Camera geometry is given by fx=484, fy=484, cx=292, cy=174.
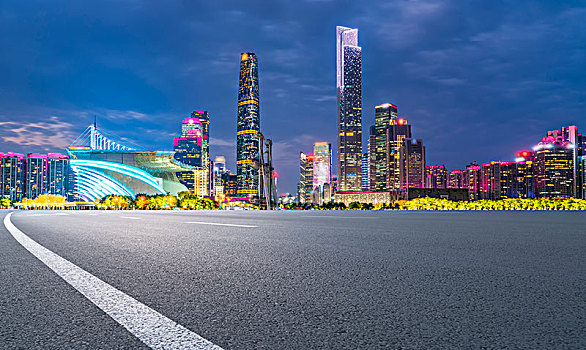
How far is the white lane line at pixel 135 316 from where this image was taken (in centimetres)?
262

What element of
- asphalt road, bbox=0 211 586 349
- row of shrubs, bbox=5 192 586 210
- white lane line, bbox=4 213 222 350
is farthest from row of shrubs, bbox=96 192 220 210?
white lane line, bbox=4 213 222 350

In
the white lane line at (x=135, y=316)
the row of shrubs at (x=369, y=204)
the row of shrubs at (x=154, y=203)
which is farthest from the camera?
the row of shrubs at (x=154, y=203)

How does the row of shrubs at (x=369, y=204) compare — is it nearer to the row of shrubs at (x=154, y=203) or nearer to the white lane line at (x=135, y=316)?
the row of shrubs at (x=154, y=203)

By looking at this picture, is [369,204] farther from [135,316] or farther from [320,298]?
[135,316]

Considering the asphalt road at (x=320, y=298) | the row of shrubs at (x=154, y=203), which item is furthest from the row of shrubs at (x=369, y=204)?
the asphalt road at (x=320, y=298)

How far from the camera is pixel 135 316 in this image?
320cm

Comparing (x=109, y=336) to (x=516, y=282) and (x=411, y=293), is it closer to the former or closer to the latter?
→ (x=411, y=293)

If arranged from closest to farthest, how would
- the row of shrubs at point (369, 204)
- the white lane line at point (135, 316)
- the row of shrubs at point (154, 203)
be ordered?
the white lane line at point (135, 316) < the row of shrubs at point (369, 204) < the row of shrubs at point (154, 203)

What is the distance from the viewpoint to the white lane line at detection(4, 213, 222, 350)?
2.62 meters

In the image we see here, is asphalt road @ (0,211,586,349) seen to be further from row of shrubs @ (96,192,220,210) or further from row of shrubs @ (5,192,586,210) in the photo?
row of shrubs @ (96,192,220,210)

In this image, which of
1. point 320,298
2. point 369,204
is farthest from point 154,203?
point 320,298

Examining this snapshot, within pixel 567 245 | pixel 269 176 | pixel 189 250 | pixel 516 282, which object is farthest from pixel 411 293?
pixel 269 176

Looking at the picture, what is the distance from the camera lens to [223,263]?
5.79 metres

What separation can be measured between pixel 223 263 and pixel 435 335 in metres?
3.49
